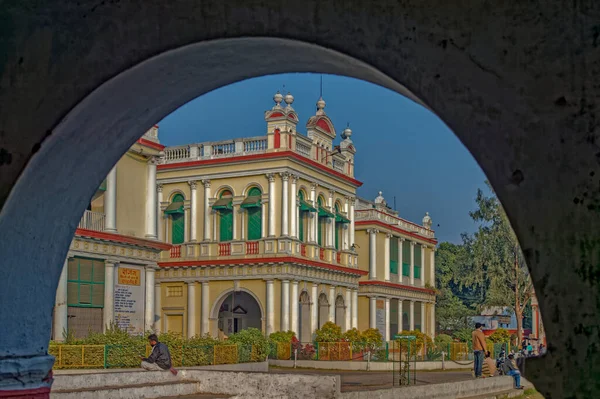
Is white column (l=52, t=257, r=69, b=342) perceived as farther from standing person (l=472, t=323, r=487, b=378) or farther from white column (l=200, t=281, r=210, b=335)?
standing person (l=472, t=323, r=487, b=378)

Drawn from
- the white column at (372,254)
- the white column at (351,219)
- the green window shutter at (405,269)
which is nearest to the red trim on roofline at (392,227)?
the white column at (372,254)

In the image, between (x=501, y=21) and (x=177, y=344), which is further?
(x=177, y=344)

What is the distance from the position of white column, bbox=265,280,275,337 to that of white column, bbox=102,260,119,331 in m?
8.18

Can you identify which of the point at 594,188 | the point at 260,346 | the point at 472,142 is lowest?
the point at 260,346

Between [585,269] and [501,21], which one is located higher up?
[501,21]

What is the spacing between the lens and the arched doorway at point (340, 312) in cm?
3569

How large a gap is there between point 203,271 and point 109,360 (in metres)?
15.2

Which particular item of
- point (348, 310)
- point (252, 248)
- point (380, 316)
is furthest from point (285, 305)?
point (380, 316)

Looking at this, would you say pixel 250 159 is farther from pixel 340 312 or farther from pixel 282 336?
pixel 340 312

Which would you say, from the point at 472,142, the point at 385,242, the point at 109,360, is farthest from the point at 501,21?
the point at 385,242

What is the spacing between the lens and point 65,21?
4043 millimetres

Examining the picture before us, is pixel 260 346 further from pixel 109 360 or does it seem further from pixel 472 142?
pixel 472 142

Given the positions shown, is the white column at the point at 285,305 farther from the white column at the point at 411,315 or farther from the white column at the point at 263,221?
the white column at the point at 411,315

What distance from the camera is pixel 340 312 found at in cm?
3591
